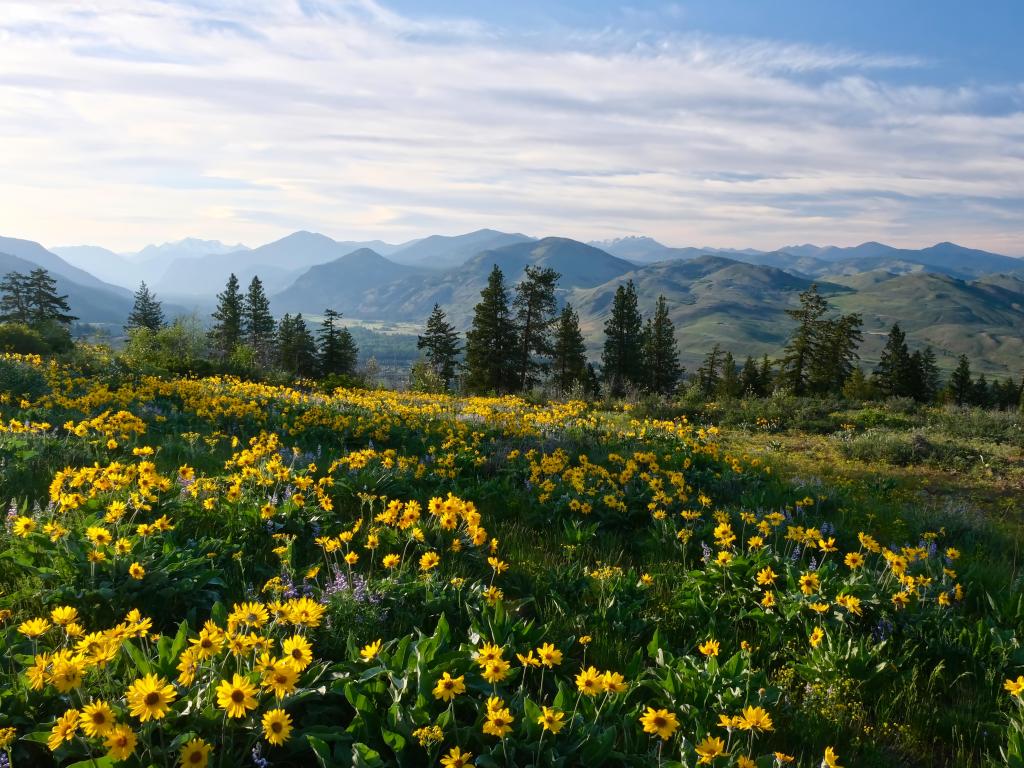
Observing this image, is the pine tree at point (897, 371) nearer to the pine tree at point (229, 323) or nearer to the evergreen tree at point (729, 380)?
the evergreen tree at point (729, 380)

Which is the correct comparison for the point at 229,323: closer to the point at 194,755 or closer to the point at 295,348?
the point at 295,348

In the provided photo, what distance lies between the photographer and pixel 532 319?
139 ft

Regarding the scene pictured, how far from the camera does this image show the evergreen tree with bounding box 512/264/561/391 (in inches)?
1620

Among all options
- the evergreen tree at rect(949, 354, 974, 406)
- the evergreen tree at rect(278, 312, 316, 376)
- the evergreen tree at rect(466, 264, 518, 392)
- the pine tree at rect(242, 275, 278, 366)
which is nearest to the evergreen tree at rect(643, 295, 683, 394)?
the evergreen tree at rect(466, 264, 518, 392)

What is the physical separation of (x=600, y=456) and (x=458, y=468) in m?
2.60

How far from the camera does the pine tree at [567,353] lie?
46.7 m

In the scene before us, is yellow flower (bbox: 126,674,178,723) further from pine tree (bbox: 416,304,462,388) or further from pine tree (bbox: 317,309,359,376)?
pine tree (bbox: 317,309,359,376)

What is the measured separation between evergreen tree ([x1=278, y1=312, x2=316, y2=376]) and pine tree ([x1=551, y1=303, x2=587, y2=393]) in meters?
22.5

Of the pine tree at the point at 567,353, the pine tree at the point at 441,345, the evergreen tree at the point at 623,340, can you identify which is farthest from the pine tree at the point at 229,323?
the evergreen tree at the point at 623,340

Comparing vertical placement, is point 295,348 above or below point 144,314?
below

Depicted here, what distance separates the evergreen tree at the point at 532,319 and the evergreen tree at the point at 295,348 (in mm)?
22294

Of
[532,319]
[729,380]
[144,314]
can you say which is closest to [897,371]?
[729,380]

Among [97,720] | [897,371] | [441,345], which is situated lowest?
[897,371]

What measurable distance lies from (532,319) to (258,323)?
34739 millimetres
